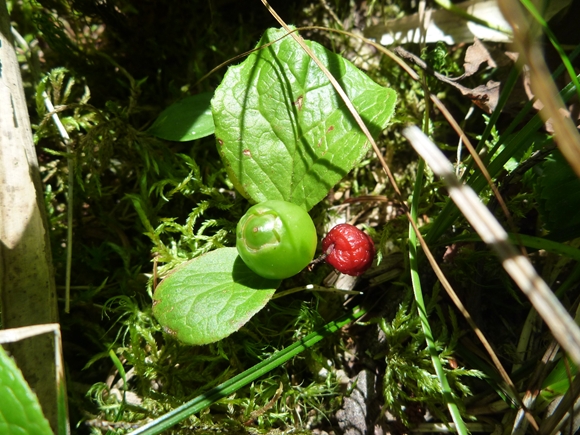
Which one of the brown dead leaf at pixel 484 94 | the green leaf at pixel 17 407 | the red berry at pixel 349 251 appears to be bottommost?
the green leaf at pixel 17 407

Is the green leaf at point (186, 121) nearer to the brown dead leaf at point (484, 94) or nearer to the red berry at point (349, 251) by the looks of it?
the red berry at point (349, 251)

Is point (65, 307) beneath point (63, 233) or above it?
beneath

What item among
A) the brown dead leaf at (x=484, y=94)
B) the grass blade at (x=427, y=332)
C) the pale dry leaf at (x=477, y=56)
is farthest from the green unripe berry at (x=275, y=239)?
the pale dry leaf at (x=477, y=56)

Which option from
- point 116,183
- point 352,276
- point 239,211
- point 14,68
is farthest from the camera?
point 116,183

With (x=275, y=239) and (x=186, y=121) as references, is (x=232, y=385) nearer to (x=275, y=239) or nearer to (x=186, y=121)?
(x=275, y=239)

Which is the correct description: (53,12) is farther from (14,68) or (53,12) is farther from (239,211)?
(239,211)

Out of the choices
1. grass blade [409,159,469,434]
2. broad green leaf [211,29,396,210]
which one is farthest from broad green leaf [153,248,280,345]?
grass blade [409,159,469,434]

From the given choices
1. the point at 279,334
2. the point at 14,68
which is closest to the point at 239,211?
the point at 279,334
